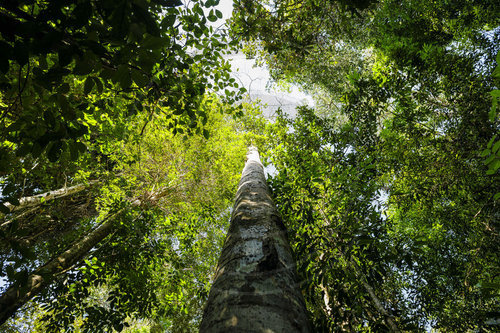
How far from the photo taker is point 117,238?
4.57 m

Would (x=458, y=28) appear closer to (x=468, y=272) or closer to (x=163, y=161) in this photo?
(x=468, y=272)

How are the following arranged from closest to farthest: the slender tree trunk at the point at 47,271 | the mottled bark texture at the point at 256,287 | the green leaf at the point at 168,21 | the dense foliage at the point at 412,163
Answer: the mottled bark texture at the point at 256,287, the green leaf at the point at 168,21, the dense foliage at the point at 412,163, the slender tree trunk at the point at 47,271

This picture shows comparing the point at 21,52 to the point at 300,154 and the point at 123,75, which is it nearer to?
the point at 123,75

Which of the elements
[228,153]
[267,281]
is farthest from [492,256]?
[228,153]

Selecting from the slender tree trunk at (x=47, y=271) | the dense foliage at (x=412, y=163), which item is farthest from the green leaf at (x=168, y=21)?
the slender tree trunk at (x=47, y=271)

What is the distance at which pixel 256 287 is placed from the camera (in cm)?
91

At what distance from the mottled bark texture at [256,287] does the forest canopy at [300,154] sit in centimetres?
98

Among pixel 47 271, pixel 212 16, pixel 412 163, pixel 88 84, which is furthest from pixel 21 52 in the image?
pixel 412 163

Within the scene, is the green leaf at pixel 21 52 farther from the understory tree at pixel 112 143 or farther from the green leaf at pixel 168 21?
the green leaf at pixel 168 21

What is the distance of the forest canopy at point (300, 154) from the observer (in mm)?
1294

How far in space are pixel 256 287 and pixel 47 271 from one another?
3.42m

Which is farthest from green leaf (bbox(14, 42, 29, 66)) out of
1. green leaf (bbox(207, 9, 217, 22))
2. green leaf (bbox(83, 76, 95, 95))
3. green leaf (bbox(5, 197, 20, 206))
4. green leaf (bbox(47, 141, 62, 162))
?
green leaf (bbox(207, 9, 217, 22))

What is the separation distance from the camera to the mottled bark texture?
76cm

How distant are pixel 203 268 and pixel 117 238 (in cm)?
245
